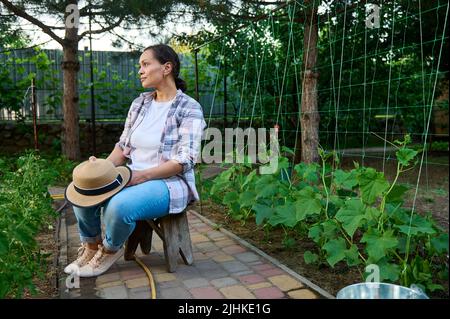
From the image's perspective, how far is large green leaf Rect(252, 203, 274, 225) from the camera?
291 cm

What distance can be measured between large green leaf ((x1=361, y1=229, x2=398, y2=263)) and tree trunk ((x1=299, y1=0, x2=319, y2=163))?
2.66 m

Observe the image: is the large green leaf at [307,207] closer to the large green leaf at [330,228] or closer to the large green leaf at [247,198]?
the large green leaf at [330,228]

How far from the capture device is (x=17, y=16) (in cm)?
611

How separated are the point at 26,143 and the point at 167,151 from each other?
666 centimetres

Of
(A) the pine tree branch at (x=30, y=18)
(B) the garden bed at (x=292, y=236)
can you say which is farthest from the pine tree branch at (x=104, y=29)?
(B) the garden bed at (x=292, y=236)

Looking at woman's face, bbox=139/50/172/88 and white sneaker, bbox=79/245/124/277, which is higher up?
woman's face, bbox=139/50/172/88

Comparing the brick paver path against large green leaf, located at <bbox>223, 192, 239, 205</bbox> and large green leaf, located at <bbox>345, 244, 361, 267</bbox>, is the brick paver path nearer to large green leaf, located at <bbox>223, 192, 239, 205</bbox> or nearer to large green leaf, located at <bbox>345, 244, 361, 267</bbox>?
large green leaf, located at <bbox>345, 244, 361, 267</bbox>

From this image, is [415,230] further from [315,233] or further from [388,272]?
[315,233]

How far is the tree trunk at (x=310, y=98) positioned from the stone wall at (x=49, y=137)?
464cm

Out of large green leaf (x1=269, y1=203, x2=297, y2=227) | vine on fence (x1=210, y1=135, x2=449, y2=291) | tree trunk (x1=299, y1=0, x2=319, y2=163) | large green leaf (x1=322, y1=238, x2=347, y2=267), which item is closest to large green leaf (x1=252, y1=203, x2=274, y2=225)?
vine on fence (x1=210, y1=135, x2=449, y2=291)

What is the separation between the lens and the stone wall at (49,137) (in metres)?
8.18

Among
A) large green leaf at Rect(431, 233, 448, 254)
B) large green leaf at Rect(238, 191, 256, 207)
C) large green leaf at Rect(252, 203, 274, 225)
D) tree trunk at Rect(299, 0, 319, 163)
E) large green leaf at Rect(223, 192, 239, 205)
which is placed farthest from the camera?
tree trunk at Rect(299, 0, 319, 163)

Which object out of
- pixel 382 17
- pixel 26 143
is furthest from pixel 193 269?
pixel 26 143
